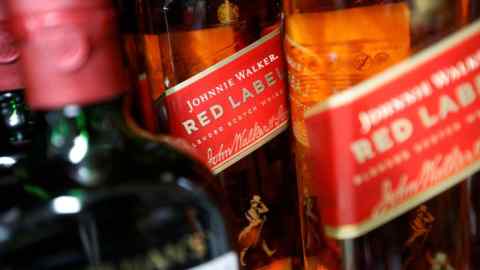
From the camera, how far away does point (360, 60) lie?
0.39 m

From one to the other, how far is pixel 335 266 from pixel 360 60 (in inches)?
5.7

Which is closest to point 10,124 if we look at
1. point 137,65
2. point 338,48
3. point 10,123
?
point 10,123

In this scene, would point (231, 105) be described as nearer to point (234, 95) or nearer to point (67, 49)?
point (234, 95)

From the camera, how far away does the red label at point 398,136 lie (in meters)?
0.36

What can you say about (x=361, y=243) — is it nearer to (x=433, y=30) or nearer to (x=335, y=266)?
(x=335, y=266)

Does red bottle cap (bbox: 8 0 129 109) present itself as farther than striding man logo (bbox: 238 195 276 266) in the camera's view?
No

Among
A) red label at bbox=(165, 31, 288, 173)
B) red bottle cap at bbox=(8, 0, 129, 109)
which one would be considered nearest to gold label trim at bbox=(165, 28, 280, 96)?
red label at bbox=(165, 31, 288, 173)

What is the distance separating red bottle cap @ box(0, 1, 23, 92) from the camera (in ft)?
1.33

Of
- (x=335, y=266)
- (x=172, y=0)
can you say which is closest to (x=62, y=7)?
(x=172, y=0)

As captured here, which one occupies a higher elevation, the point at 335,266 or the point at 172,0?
the point at 172,0

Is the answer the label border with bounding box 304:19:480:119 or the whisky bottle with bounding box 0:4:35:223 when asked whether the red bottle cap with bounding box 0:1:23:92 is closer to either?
the whisky bottle with bounding box 0:4:35:223

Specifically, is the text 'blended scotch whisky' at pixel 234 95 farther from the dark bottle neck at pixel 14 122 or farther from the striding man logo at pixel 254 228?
the dark bottle neck at pixel 14 122

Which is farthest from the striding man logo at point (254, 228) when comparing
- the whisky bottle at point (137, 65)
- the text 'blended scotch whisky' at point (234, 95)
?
the whisky bottle at point (137, 65)

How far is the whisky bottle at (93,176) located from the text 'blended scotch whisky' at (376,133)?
0.25ft
